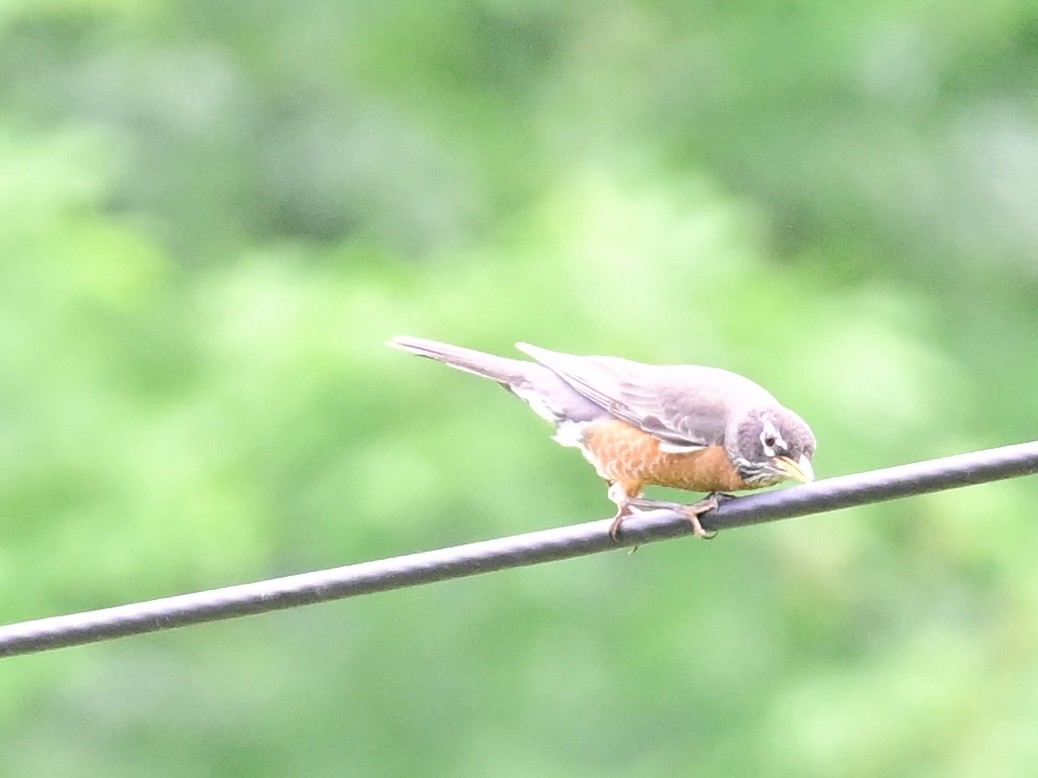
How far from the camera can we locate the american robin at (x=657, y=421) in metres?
4.59

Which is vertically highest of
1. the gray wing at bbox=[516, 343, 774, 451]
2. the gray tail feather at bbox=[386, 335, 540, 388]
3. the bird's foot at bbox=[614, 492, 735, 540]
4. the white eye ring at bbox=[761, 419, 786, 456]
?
the gray tail feather at bbox=[386, 335, 540, 388]

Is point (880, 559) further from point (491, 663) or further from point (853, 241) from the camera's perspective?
point (853, 241)

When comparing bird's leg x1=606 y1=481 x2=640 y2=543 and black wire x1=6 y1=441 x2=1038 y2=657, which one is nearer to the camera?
black wire x1=6 y1=441 x2=1038 y2=657

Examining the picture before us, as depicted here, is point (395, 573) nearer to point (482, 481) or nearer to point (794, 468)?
point (794, 468)

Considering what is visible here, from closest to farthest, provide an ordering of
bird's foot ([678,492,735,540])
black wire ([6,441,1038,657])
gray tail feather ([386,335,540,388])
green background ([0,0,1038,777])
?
black wire ([6,441,1038,657]), bird's foot ([678,492,735,540]), gray tail feather ([386,335,540,388]), green background ([0,0,1038,777])

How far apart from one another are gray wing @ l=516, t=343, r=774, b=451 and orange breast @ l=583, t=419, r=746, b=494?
29 millimetres

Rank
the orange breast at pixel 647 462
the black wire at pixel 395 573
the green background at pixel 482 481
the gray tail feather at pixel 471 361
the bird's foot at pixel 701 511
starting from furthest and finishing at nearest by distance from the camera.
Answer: the green background at pixel 482 481 < the gray tail feather at pixel 471 361 < the orange breast at pixel 647 462 < the bird's foot at pixel 701 511 < the black wire at pixel 395 573

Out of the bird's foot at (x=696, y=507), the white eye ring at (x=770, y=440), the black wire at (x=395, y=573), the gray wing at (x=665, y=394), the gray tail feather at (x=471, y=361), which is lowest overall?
the bird's foot at (x=696, y=507)

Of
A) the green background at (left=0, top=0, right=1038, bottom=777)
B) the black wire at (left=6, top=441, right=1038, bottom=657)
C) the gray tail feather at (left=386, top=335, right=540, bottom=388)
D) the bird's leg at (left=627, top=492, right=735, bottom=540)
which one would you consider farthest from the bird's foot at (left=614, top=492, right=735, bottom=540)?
the green background at (left=0, top=0, right=1038, bottom=777)

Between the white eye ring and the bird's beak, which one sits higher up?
the white eye ring

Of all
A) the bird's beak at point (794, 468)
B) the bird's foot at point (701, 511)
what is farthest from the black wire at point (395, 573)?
the bird's beak at point (794, 468)

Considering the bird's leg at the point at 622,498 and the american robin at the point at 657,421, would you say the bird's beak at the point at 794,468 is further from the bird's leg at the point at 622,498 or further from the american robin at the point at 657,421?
the bird's leg at the point at 622,498

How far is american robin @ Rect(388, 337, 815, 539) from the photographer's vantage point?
4.59 meters

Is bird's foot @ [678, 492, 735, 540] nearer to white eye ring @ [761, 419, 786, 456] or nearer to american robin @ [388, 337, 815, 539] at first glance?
american robin @ [388, 337, 815, 539]
